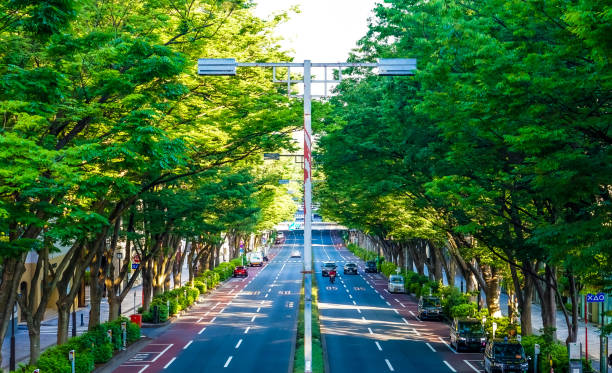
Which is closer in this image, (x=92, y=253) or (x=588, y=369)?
(x=588, y=369)

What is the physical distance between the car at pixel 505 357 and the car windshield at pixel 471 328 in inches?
238

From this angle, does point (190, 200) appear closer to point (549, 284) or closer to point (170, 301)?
point (170, 301)

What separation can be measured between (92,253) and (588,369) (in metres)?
18.7

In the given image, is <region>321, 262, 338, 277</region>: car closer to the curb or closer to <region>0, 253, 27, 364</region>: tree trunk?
the curb

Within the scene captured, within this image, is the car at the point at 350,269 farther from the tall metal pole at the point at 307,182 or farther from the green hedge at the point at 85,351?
the tall metal pole at the point at 307,182

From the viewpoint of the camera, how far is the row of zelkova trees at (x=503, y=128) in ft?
48.4

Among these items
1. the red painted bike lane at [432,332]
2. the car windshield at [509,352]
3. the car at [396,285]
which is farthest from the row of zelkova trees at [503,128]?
the car at [396,285]

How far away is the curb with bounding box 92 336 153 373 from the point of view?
29309mm

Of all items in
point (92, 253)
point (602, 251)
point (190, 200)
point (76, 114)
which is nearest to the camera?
point (602, 251)

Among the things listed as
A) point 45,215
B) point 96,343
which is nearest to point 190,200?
point 96,343

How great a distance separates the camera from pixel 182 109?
79.1 feet

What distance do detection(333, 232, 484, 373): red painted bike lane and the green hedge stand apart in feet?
47.7

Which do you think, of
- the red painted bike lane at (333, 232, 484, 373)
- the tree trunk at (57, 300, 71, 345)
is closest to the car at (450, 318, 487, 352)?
the red painted bike lane at (333, 232, 484, 373)

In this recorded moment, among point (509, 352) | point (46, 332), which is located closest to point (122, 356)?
point (46, 332)
